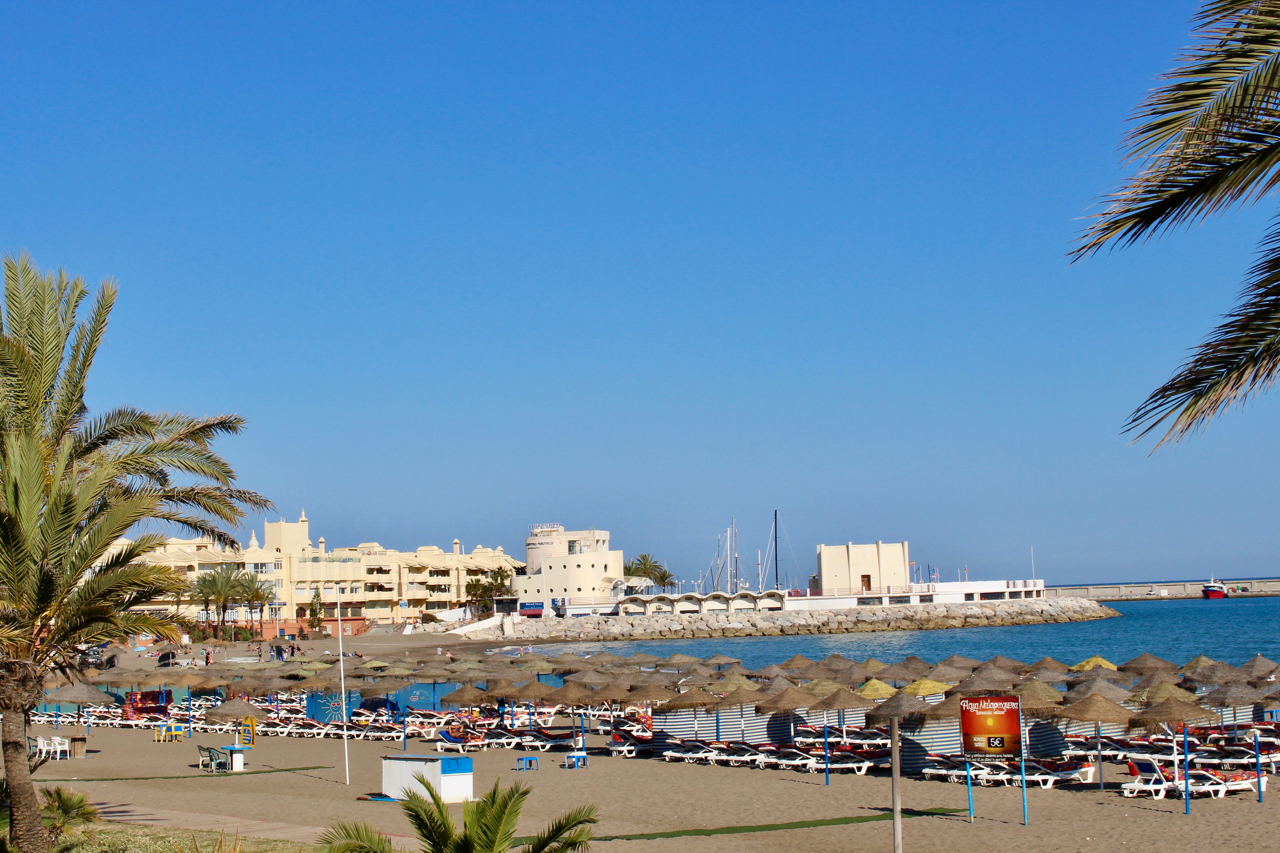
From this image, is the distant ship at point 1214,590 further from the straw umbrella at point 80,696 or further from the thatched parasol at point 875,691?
the straw umbrella at point 80,696

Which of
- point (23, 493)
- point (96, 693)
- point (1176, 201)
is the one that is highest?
point (1176, 201)

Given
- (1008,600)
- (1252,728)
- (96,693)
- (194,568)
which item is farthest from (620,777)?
(1008,600)

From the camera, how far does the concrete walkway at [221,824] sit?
1388 cm

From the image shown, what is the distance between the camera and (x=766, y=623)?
10156 centimetres

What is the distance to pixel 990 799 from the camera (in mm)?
17859

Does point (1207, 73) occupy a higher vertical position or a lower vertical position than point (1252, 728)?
higher

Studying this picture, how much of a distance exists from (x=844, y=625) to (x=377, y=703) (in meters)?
72.5

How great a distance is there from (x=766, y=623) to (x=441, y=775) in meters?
86.3

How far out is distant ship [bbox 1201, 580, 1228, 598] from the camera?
636 ft

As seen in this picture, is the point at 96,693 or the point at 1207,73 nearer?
the point at 1207,73

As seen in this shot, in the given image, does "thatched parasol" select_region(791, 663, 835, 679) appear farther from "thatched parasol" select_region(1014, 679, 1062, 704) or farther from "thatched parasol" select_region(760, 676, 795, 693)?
"thatched parasol" select_region(1014, 679, 1062, 704)

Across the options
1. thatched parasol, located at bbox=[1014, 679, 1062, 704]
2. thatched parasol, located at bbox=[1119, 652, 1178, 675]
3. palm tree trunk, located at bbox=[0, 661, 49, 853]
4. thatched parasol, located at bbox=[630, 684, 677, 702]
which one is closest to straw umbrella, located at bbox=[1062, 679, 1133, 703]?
thatched parasol, located at bbox=[1014, 679, 1062, 704]

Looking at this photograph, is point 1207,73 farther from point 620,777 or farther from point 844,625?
point 844,625

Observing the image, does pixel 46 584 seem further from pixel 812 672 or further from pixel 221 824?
pixel 812 672
